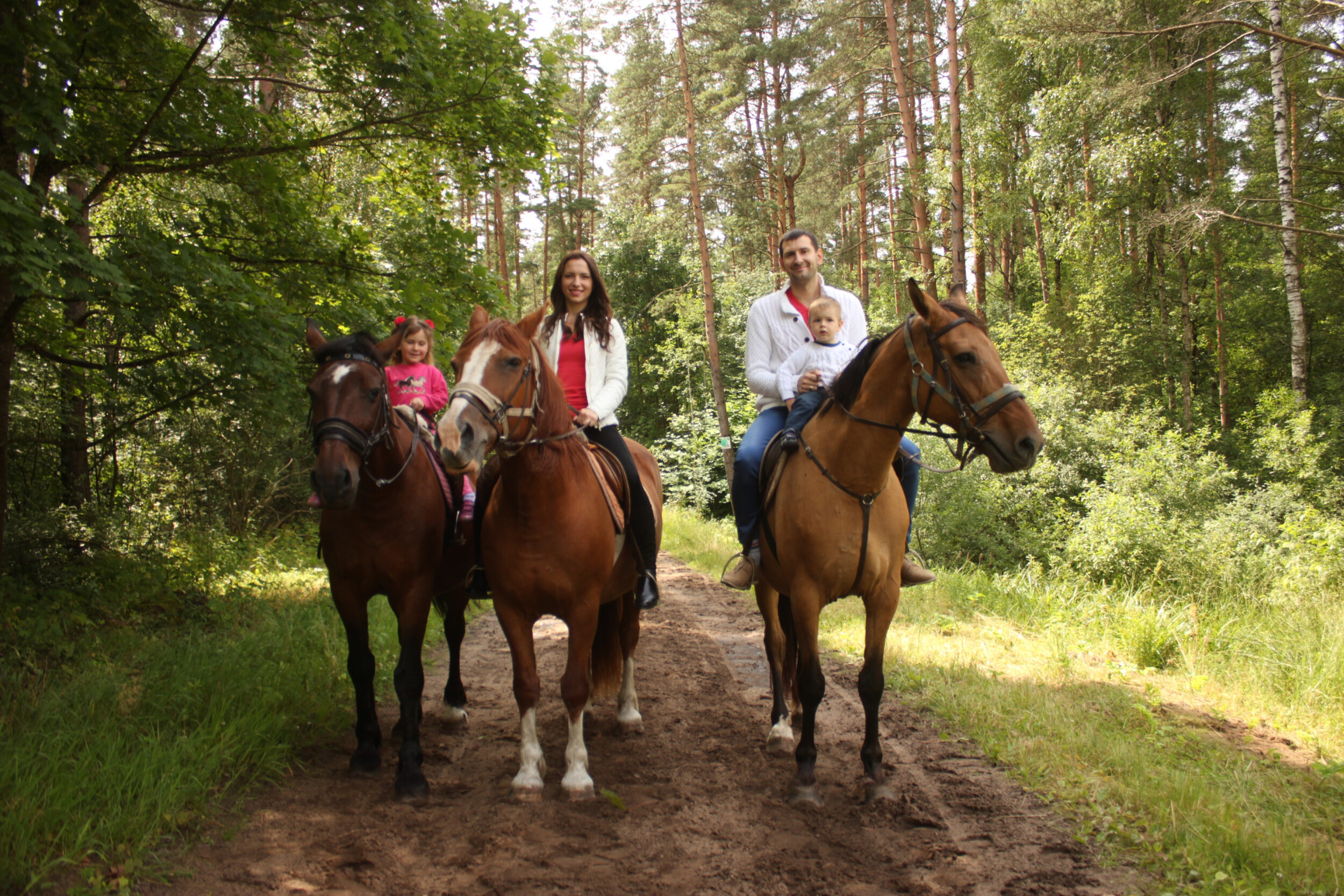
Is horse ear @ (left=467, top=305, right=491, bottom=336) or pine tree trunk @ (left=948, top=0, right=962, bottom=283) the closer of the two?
horse ear @ (left=467, top=305, right=491, bottom=336)

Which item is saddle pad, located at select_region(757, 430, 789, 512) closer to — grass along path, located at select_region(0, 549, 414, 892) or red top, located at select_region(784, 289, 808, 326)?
red top, located at select_region(784, 289, 808, 326)

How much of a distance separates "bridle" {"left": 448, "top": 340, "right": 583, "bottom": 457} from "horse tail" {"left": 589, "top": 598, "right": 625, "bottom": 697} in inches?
60.3

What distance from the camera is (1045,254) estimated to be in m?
26.4

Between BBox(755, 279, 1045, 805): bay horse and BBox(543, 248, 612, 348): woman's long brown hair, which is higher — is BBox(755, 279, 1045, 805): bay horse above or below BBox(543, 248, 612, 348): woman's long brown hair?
→ below

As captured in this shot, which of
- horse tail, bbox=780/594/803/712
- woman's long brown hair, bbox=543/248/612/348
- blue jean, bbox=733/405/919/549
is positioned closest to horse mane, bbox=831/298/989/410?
blue jean, bbox=733/405/919/549

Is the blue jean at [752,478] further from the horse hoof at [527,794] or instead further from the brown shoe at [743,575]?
the horse hoof at [527,794]

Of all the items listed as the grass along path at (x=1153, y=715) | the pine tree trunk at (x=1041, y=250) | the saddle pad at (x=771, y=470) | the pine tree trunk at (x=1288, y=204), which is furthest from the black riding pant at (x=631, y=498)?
the pine tree trunk at (x=1041, y=250)

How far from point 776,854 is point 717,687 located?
2602 millimetres

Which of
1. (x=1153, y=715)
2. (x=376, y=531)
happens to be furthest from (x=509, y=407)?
(x=1153, y=715)

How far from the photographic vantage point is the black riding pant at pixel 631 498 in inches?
177

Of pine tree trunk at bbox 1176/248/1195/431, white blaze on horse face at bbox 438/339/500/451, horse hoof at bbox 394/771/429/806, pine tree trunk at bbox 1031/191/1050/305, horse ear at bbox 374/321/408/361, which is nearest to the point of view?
white blaze on horse face at bbox 438/339/500/451

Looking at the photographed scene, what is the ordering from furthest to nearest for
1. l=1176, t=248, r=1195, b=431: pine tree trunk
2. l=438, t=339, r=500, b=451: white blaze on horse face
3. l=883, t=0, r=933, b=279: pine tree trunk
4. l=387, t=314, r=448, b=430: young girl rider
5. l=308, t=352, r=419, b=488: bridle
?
l=1176, t=248, r=1195, b=431: pine tree trunk
l=883, t=0, r=933, b=279: pine tree trunk
l=387, t=314, r=448, b=430: young girl rider
l=308, t=352, r=419, b=488: bridle
l=438, t=339, r=500, b=451: white blaze on horse face

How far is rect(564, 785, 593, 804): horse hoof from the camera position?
387cm

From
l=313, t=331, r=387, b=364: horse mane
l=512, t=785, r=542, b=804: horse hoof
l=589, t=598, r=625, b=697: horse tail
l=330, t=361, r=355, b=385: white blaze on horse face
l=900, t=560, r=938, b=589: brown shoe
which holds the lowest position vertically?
l=512, t=785, r=542, b=804: horse hoof
